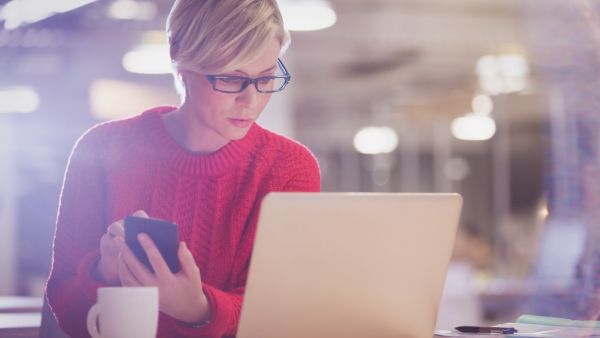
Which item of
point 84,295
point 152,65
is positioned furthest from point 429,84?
point 84,295

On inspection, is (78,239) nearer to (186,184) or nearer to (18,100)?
(186,184)

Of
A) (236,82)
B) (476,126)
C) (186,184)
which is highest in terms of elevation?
(476,126)

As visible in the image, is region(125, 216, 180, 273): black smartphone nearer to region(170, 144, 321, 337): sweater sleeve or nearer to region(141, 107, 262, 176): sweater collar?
region(170, 144, 321, 337): sweater sleeve

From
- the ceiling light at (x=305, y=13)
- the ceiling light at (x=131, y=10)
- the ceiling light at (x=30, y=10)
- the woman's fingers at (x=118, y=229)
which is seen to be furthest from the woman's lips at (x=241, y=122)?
the ceiling light at (x=131, y=10)

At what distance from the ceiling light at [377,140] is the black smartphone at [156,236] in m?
10.6

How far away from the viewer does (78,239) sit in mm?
1990

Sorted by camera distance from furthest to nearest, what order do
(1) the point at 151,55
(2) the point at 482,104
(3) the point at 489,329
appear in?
(2) the point at 482,104 → (1) the point at 151,55 → (3) the point at 489,329

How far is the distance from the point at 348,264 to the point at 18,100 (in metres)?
6.42

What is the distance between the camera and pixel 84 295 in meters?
1.81

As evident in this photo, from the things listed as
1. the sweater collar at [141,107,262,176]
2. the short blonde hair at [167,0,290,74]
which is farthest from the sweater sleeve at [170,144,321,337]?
the short blonde hair at [167,0,290,74]

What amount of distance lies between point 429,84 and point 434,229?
31.1ft

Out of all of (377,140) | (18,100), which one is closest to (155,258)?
(18,100)

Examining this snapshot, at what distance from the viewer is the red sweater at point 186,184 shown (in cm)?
206

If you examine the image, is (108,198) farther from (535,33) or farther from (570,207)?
(535,33)
